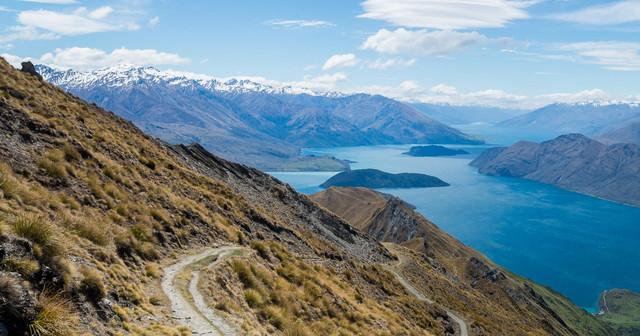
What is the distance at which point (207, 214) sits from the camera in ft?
106

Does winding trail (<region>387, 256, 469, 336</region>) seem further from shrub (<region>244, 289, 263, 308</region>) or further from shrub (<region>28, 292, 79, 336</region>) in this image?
shrub (<region>28, 292, 79, 336</region>)

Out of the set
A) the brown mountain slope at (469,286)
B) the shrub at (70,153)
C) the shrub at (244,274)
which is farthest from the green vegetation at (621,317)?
the shrub at (70,153)

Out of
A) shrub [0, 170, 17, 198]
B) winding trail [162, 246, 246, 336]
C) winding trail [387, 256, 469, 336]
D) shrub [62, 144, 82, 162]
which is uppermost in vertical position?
shrub [62, 144, 82, 162]

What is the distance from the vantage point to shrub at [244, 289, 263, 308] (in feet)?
67.9

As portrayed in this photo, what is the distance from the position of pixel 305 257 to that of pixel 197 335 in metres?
24.6

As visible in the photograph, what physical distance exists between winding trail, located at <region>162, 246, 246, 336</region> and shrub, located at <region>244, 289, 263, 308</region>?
237 cm

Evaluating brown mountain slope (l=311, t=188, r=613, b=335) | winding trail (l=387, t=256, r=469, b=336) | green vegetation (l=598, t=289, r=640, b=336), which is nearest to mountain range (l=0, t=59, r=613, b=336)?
winding trail (l=387, t=256, r=469, b=336)

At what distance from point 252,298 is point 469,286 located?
2794 inches

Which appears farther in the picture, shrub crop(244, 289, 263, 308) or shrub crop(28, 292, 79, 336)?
shrub crop(244, 289, 263, 308)

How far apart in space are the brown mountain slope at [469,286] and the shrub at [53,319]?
42734 mm

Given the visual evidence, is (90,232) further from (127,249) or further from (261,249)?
(261,249)

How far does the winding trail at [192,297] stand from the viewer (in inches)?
629

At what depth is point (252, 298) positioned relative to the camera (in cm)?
2094

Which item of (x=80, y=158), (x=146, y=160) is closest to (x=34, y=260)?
(x=80, y=158)
